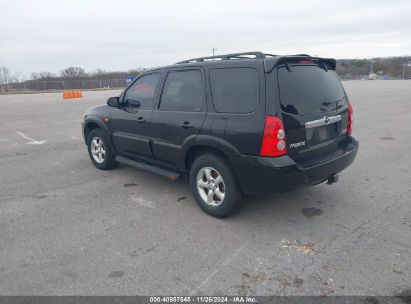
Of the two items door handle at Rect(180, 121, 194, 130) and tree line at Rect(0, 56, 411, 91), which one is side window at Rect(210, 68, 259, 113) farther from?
tree line at Rect(0, 56, 411, 91)

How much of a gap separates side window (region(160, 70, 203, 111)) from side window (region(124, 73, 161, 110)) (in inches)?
10.4

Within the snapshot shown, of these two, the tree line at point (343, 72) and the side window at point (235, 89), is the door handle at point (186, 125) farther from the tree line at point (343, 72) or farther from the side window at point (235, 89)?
→ the tree line at point (343, 72)

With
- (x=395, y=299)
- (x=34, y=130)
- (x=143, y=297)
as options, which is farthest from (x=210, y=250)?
(x=34, y=130)

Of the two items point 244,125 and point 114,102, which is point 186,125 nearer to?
point 244,125

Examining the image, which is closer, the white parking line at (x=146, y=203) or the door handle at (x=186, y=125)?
the door handle at (x=186, y=125)

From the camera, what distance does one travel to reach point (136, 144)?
5.05 meters

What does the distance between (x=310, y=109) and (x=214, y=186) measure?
1.40 meters

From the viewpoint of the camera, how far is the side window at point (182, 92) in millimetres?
4133

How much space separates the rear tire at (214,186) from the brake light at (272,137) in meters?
0.55

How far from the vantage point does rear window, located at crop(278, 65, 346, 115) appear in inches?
140

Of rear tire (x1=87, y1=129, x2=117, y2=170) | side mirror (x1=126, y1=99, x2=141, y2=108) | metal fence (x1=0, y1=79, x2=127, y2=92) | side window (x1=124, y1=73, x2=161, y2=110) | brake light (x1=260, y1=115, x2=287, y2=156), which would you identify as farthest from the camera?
metal fence (x1=0, y1=79, x2=127, y2=92)

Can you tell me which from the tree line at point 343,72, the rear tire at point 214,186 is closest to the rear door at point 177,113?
the rear tire at point 214,186

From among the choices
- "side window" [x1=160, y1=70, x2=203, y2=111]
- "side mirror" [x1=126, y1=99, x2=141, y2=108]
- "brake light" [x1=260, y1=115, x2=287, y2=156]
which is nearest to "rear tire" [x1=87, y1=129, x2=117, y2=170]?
"side mirror" [x1=126, y1=99, x2=141, y2=108]

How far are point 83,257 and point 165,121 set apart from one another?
6.43ft
